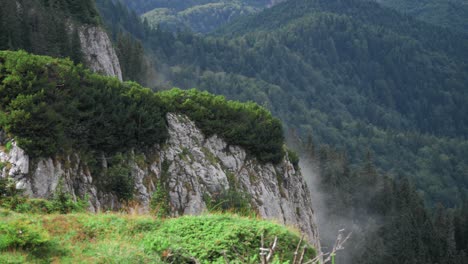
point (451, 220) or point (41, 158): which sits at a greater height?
point (41, 158)

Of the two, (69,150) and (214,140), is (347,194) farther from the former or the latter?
(69,150)

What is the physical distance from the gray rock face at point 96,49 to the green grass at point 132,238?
50781 millimetres

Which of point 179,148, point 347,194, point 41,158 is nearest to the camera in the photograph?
point 41,158

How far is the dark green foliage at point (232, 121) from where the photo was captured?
37328mm

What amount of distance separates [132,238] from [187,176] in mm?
21458

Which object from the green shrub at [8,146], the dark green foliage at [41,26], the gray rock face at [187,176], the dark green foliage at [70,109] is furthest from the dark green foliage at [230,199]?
the dark green foliage at [41,26]

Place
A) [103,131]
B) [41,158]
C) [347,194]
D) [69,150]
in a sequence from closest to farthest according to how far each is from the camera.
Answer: [41,158]
[69,150]
[103,131]
[347,194]

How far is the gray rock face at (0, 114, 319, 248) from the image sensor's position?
2370 centimetres

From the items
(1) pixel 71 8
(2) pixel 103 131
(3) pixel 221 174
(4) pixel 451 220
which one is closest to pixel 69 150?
(2) pixel 103 131

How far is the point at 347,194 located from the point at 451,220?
2187 cm

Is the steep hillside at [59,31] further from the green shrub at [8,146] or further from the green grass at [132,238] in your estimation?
the green grass at [132,238]

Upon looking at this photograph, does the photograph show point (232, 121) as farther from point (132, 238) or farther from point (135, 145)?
point (132, 238)

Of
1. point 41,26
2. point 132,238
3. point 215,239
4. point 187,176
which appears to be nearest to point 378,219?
point 41,26

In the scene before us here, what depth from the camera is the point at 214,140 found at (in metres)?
37.9
